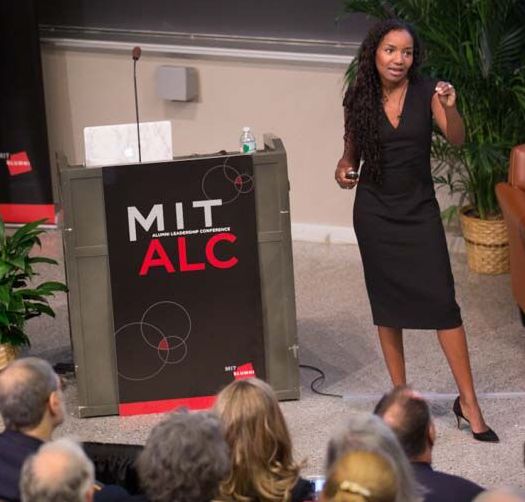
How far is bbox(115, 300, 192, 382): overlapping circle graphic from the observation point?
479 centimetres

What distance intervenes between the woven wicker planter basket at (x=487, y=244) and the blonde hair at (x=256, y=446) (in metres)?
3.48

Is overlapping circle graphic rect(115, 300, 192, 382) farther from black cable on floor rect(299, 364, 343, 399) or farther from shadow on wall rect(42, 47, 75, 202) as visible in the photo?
shadow on wall rect(42, 47, 75, 202)

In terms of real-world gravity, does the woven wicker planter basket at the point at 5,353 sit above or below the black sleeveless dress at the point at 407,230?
below

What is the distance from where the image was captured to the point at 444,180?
6480mm

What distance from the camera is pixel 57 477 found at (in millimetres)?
2574

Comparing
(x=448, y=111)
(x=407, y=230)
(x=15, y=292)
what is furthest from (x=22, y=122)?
(x=448, y=111)

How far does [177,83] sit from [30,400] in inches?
160

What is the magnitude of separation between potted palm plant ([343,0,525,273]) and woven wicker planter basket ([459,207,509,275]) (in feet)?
0.04

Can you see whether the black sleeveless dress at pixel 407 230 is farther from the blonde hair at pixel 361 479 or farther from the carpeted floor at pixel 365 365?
the blonde hair at pixel 361 479

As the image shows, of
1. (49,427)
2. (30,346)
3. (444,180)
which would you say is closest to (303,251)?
(444,180)

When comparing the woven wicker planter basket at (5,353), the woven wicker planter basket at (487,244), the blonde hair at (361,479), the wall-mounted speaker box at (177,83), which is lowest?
the woven wicker planter basket at (5,353)

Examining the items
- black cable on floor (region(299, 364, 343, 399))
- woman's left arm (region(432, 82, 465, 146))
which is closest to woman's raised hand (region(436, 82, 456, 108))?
woman's left arm (region(432, 82, 465, 146))

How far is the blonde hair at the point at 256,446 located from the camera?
120 inches

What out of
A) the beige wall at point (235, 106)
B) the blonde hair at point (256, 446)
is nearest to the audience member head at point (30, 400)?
the blonde hair at point (256, 446)
